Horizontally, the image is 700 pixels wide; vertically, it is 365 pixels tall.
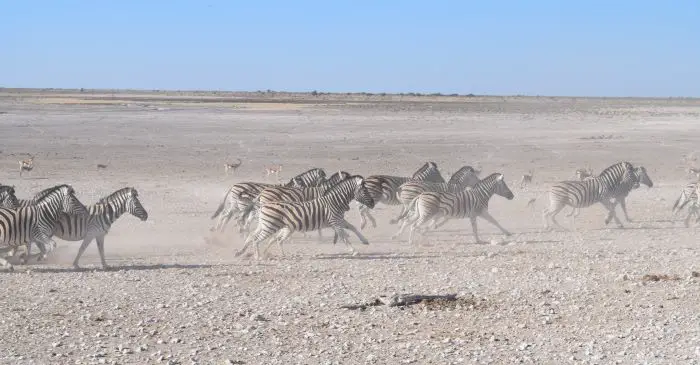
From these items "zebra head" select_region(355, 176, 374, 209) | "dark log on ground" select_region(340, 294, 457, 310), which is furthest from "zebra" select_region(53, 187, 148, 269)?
"dark log on ground" select_region(340, 294, 457, 310)

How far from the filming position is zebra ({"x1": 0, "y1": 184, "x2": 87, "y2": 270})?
1195cm

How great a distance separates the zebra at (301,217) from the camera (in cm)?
1320

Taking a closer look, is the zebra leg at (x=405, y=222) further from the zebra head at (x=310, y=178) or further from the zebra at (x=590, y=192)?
the zebra at (x=590, y=192)

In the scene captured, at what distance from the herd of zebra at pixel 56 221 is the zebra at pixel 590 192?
290 inches

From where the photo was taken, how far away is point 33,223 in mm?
A: 12172

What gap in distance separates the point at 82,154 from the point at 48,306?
75.1 ft

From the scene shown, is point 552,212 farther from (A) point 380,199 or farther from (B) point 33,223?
(B) point 33,223

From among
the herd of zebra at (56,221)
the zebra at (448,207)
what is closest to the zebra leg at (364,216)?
the zebra at (448,207)

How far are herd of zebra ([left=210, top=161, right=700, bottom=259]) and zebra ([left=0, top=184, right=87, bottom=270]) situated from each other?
2524 mm

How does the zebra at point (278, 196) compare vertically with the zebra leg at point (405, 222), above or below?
above

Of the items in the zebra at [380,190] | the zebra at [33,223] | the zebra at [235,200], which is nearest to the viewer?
the zebra at [33,223]

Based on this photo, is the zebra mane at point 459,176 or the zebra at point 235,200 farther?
the zebra mane at point 459,176

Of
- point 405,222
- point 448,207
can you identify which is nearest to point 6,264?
point 405,222

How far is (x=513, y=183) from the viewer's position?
2420 cm
